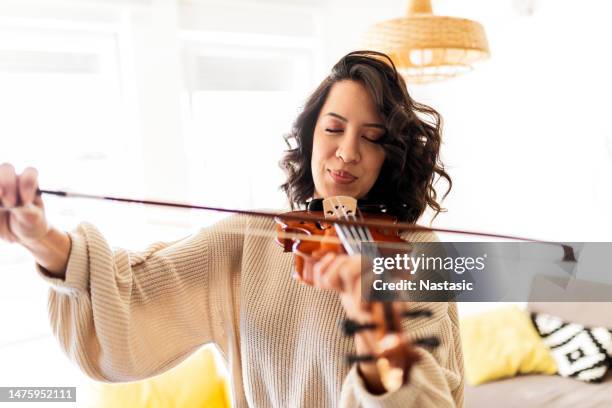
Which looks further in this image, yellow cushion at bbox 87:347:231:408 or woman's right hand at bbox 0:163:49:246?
yellow cushion at bbox 87:347:231:408

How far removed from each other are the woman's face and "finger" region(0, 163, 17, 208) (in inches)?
18.3

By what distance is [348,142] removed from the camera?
888mm

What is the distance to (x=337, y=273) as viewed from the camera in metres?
0.61

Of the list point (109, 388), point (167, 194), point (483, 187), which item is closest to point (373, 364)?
point (109, 388)

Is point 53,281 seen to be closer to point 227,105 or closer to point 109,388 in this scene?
point 109,388

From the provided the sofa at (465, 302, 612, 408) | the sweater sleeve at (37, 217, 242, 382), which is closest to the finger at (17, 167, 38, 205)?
the sweater sleeve at (37, 217, 242, 382)

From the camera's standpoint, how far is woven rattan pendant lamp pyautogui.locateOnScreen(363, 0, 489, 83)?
1654 millimetres

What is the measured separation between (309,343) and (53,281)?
39 cm

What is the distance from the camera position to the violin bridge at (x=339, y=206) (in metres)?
0.91

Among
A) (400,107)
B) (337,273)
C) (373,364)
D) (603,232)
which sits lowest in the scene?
(603,232)

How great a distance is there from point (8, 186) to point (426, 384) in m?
0.57

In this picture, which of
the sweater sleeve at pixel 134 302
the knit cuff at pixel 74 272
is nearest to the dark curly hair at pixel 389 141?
the sweater sleeve at pixel 134 302

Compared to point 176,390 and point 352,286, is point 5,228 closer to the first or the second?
point 352,286

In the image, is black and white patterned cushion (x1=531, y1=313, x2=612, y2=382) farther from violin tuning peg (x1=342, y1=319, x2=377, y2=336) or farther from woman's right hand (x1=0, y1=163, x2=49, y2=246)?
woman's right hand (x1=0, y1=163, x2=49, y2=246)
